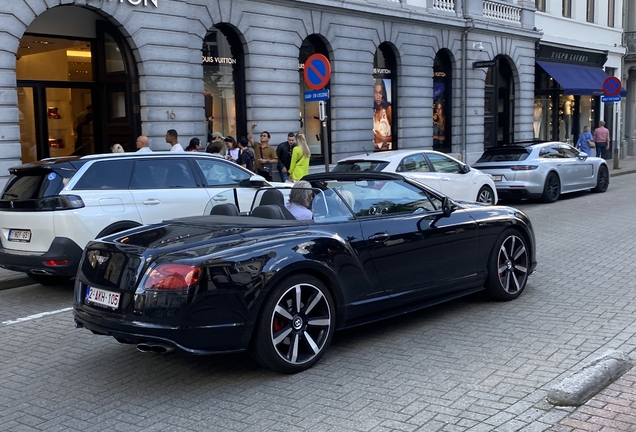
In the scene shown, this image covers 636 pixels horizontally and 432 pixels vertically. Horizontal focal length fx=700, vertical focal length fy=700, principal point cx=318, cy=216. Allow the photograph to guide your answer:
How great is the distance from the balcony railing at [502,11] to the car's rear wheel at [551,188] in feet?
36.1

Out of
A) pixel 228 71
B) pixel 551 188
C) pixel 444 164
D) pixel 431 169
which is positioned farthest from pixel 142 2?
pixel 551 188

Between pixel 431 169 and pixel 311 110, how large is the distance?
7.21 meters

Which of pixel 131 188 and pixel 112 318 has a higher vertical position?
pixel 131 188

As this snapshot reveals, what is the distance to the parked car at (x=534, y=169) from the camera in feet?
53.9

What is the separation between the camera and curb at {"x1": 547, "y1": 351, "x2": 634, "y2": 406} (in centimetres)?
441

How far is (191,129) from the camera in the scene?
16.4 m

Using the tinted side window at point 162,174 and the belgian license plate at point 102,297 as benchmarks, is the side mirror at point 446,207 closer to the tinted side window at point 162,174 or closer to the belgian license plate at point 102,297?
the belgian license plate at point 102,297

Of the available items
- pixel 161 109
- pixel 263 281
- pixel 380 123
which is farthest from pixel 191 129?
pixel 263 281

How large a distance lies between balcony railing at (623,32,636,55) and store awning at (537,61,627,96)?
454 centimetres

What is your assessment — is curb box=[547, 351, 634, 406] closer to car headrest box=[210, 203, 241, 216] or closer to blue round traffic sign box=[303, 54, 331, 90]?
car headrest box=[210, 203, 241, 216]

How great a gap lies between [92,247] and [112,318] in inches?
28.9

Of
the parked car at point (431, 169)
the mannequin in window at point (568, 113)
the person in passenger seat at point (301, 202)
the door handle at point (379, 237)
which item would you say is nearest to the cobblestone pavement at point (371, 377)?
the door handle at point (379, 237)

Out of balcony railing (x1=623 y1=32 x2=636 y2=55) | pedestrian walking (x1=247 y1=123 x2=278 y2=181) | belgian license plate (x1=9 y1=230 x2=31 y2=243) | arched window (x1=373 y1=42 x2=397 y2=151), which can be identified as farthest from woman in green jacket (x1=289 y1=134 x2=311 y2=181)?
balcony railing (x1=623 y1=32 x2=636 y2=55)

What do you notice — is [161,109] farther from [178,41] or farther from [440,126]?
[440,126]
